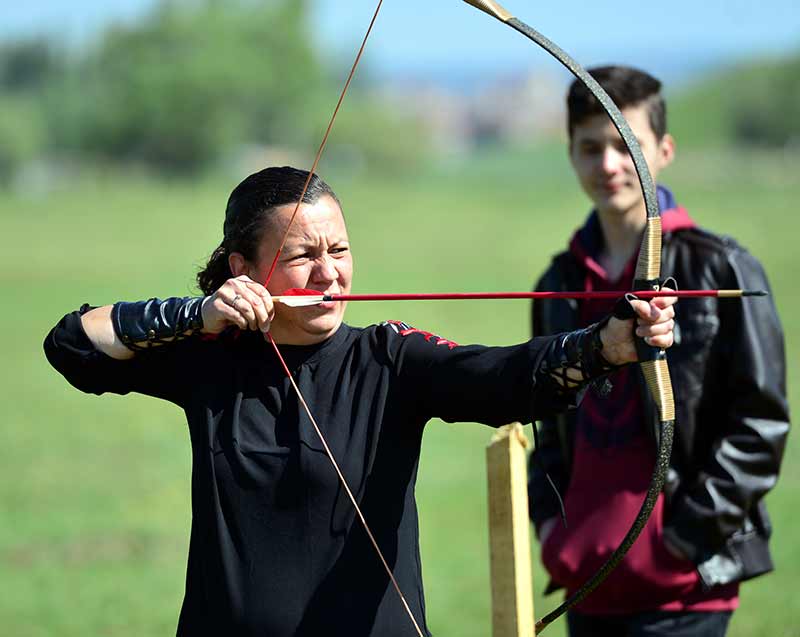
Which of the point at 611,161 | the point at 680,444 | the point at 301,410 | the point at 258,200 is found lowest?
the point at 680,444

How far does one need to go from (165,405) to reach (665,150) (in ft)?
31.6

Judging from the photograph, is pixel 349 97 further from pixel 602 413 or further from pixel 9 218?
pixel 602 413

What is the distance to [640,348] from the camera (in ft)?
7.12

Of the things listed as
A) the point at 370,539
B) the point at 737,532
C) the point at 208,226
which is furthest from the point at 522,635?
the point at 208,226

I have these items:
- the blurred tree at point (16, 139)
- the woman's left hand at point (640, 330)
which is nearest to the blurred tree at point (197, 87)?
the blurred tree at point (16, 139)

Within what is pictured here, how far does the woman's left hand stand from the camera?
214 cm

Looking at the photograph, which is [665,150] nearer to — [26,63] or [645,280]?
[645,280]

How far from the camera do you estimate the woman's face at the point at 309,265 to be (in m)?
2.50

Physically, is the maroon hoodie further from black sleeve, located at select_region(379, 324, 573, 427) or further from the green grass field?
the green grass field

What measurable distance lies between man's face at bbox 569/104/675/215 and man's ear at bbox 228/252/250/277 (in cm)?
106

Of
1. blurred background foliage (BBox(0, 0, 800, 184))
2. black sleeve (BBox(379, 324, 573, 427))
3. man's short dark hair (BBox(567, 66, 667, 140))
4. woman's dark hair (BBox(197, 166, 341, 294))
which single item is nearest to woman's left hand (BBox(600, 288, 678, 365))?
black sleeve (BBox(379, 324, 573, 427))

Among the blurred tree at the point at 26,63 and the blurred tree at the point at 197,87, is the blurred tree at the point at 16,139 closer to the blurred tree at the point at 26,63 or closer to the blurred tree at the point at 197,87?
the blurred tree at the point at 197,87

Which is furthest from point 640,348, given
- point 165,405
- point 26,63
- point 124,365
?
point 26,63

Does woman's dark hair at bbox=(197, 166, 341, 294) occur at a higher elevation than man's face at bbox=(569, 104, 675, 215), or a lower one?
lower
